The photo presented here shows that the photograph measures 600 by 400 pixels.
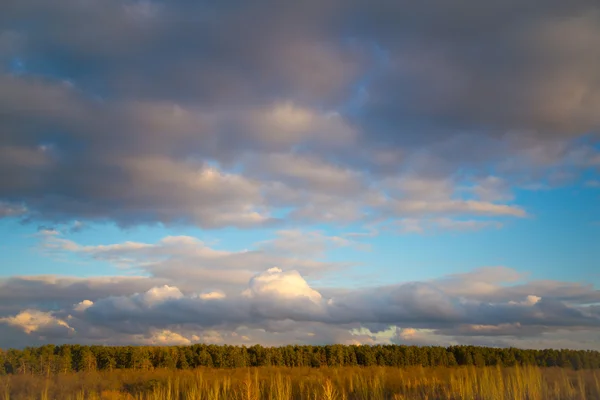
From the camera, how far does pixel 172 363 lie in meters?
47.8

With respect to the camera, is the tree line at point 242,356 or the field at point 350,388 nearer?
the field at point 350,388

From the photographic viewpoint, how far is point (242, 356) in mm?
52906

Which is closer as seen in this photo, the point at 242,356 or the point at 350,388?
the point at 350,388

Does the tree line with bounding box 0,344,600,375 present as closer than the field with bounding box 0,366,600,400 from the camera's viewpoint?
No

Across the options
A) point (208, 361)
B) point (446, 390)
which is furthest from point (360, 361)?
point (446, 390)

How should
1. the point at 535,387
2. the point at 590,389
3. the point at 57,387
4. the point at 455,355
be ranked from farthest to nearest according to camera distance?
the point at 455,355, the point at 57,387, the point at 590,389, the point at 535,387

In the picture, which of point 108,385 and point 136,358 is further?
point 136,358

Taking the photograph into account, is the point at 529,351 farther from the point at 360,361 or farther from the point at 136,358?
the point at 136,358

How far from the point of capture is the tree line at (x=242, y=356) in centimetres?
3950

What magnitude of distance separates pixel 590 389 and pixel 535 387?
3.57 m

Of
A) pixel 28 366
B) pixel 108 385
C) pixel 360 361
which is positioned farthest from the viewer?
pixel 360 361

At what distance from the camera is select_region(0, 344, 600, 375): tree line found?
39500mm

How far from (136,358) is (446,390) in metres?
34.1

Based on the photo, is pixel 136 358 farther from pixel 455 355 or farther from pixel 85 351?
pixel 455 355
